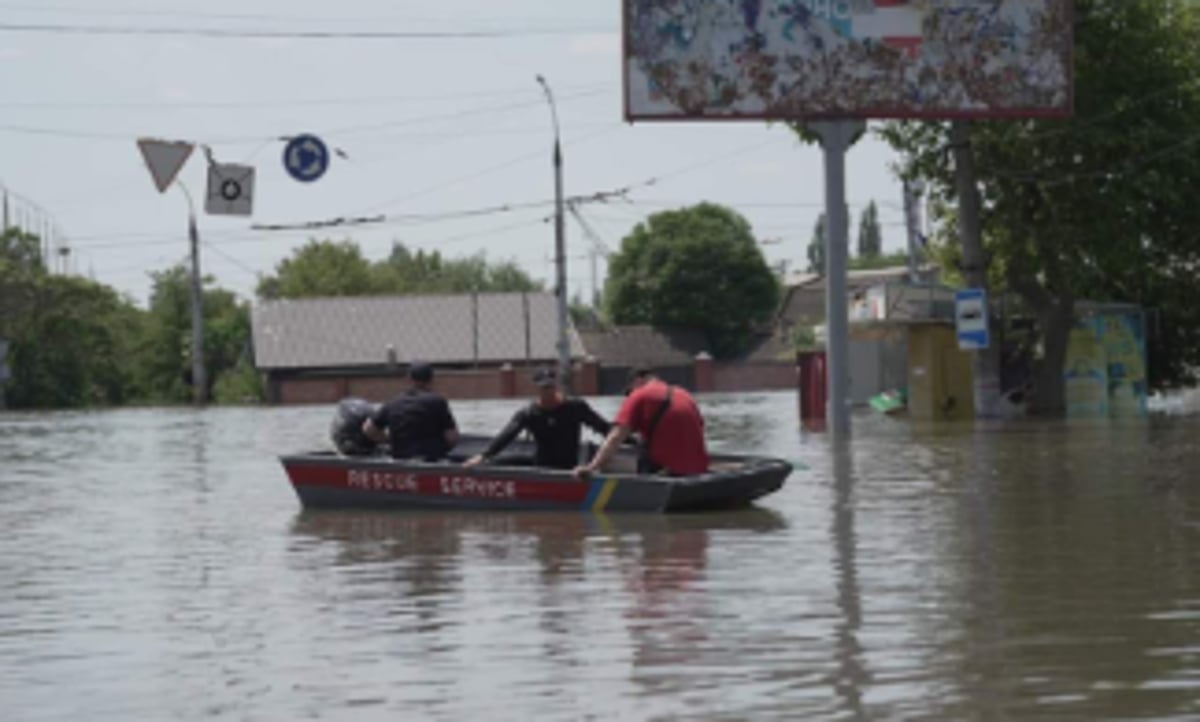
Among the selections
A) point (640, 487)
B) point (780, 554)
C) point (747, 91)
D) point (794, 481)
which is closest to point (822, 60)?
point (747, 91)

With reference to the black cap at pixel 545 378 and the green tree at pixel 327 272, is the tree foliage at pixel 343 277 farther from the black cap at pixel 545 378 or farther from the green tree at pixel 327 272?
the black cap at pixel 545 378

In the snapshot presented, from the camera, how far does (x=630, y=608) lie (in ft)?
38.8

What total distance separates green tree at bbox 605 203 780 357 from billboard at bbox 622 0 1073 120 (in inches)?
3011

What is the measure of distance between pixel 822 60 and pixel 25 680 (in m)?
25.8

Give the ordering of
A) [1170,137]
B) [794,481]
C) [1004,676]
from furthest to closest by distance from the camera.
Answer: [1170,137] → [794,481] → [1004,676]

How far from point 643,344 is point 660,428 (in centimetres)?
9195

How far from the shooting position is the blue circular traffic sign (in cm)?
3959

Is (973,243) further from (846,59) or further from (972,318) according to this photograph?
(846,59)

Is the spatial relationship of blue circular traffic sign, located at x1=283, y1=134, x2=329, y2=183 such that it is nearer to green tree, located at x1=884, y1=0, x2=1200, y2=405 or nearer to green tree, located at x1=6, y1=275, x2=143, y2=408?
green tree, located at x1=884, y1=0, x2=1200, y2=405

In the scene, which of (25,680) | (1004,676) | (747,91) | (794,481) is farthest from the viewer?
(747,91)

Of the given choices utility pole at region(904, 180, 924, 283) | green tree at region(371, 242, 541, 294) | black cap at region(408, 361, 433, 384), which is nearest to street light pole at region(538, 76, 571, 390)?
utility pole at region(904, 180, 924, 283)

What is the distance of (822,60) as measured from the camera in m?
34.2

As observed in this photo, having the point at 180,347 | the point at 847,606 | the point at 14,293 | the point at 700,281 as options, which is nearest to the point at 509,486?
the point at 847,606

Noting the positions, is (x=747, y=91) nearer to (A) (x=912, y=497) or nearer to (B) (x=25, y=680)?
(A) (x=912, y=497)
